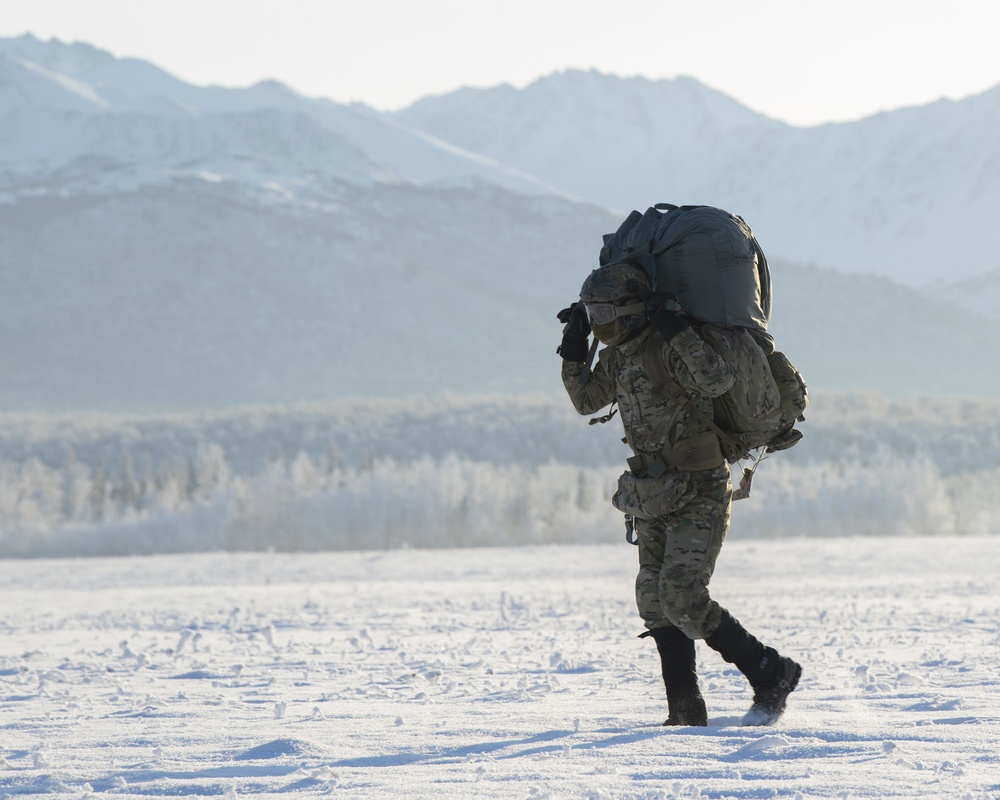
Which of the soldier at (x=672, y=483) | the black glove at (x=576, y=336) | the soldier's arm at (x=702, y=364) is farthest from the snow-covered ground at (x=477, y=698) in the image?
the black glove at (x=576, y=336)

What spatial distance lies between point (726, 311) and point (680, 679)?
1.31 metres

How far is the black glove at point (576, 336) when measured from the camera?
4.73 m

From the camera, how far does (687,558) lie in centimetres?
451

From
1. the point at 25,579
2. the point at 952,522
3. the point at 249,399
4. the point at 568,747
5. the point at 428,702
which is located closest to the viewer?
the point at 568,747

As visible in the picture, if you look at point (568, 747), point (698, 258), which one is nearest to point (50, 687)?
point (568, 747)

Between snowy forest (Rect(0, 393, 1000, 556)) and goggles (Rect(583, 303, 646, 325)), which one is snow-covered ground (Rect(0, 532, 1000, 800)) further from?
snowy forest (Rect(0, 393, 1000, 556))

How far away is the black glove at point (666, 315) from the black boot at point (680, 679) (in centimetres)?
109

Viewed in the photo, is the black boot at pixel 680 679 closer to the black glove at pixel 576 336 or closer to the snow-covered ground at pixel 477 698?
the snow-covered ground at pixel 477 698

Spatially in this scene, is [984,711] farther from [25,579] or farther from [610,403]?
[25,579]

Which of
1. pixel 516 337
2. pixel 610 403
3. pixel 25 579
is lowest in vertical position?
pixel 25 579

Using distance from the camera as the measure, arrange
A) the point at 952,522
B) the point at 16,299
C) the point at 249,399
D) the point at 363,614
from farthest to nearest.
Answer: the point at 16,299 → the point at 249,399 → the point at 952,522 → the point at 363,614

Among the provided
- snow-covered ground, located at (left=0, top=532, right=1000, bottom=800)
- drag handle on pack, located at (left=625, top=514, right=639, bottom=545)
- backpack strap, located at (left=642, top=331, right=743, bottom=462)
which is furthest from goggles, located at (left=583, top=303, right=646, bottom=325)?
snow-covered ground, located at (left=0, top=532, right=1000, bottom=800)

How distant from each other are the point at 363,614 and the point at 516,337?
119 meters

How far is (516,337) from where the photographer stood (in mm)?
129625
